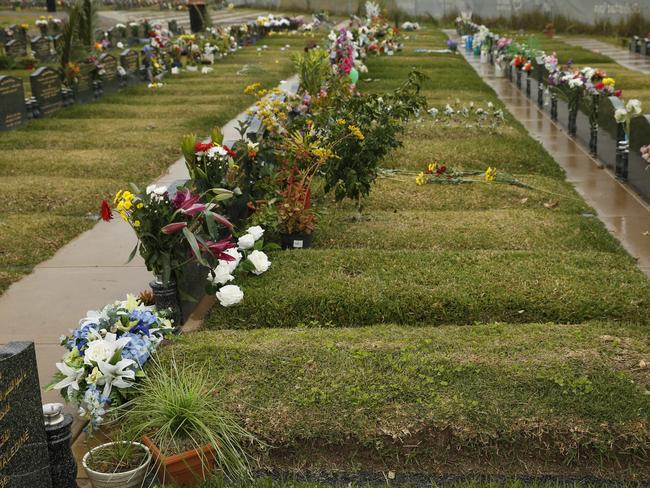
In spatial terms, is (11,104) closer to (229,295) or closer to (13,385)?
(229,295)

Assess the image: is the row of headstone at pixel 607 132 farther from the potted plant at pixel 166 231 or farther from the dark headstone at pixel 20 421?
the dark headstone at pixel 20 421

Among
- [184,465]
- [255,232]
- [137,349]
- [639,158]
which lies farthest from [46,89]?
[184,465]

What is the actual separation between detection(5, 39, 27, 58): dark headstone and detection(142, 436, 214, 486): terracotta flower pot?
89.1ft

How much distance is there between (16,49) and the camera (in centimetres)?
3027

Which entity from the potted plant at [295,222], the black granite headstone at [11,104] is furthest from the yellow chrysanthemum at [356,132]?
the black granite headstone at [11,104]

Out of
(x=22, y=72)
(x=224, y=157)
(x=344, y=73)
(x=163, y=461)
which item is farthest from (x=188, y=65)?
(x=163, y=461)

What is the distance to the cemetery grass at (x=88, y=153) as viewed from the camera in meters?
9.39

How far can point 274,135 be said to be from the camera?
9547mm

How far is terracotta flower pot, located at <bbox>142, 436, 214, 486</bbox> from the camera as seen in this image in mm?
4652

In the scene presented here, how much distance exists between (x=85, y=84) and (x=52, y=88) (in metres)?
1.56

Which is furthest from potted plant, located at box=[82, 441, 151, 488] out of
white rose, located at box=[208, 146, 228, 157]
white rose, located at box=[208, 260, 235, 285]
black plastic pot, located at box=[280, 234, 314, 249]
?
black plastic pot, located at box=[280, 234, 314, 249]

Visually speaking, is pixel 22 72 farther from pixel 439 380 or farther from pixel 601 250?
pixel 439 380

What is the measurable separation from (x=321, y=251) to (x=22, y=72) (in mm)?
21435

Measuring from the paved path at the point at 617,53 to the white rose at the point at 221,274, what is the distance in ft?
66.6
